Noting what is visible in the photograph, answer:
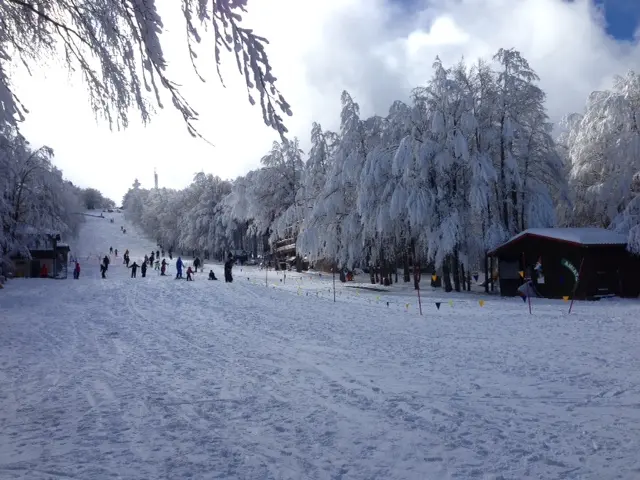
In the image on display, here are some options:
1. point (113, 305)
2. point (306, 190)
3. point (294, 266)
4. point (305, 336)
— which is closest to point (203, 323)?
point (305, 336)

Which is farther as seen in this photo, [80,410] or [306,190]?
[306,190]

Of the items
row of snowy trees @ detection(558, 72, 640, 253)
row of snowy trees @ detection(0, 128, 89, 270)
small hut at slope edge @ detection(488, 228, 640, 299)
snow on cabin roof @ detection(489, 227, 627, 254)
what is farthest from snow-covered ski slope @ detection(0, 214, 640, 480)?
row of snowy trees @ detection(558, 72, 640, 253)

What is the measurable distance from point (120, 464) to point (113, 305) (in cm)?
1634

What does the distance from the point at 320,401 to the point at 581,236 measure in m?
20.8

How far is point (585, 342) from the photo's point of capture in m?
11.0

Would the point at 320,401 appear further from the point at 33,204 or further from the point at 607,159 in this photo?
the point at 33,204

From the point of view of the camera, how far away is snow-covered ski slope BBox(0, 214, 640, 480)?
474 centimetres

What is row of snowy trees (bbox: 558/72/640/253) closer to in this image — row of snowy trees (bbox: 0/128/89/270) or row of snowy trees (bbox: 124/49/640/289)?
row of snowy trees (bbox: 124/49/640/289)

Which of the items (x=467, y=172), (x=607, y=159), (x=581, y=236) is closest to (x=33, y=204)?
(x=467, y=172)

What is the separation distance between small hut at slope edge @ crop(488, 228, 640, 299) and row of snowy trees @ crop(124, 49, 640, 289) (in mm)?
1897

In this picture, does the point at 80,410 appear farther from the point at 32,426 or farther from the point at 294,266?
the point at 294,266

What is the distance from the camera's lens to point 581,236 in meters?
23.5

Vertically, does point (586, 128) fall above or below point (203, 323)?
above

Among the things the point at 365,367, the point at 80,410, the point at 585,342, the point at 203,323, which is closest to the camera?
the point at 80,410
